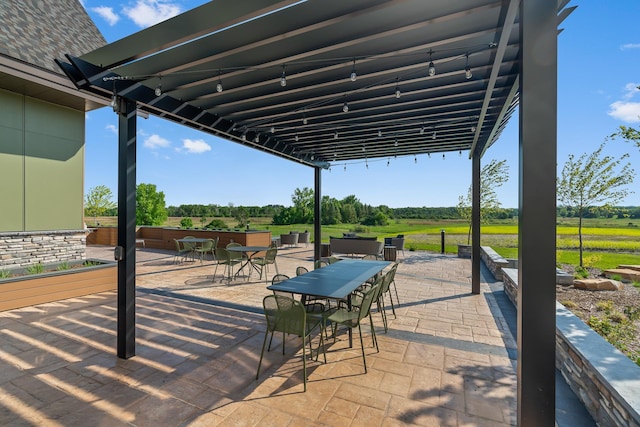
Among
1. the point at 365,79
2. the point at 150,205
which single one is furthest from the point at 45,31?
the point at 150,205

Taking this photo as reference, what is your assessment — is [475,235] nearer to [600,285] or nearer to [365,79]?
[600,285]

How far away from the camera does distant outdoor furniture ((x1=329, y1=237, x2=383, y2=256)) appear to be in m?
8.83

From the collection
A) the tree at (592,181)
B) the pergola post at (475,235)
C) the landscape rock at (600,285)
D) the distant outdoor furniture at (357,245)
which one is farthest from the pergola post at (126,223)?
the tree at (592,181)

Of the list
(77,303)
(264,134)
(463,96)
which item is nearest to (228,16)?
(463,96)

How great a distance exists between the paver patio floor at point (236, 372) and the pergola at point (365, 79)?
58 cm

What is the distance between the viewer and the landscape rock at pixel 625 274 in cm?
521

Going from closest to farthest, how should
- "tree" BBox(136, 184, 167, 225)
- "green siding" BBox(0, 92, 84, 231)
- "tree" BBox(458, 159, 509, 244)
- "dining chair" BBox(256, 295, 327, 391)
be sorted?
"dining chair" BBox(256, 295, 327, 391) < "green siding" BBox(0, 92, 84, 231) < "tree" BBox(458, 159, 509, 244) < "tree" BBox(136, 184, 167, 225)

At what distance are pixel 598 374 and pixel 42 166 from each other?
8.90 meters

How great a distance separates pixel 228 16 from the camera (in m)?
2.09

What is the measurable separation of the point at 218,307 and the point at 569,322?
429 centimetres

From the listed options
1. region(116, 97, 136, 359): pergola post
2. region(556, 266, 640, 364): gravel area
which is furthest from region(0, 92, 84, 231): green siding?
region(556, 266, 640, 364): gravel area

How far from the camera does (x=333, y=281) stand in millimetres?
3330

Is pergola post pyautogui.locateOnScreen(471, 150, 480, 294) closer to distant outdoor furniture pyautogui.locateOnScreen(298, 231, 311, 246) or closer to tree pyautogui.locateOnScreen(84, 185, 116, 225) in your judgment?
distant outdoor furniture pyautogui.locateOnScreen(298, 231, 311, 246)

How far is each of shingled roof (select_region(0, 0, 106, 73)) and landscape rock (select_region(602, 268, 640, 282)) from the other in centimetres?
1081
